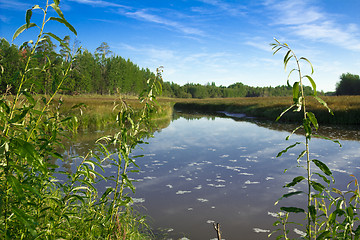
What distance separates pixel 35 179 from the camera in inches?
93.2

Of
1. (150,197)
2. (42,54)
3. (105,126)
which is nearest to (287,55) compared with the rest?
(42,54)

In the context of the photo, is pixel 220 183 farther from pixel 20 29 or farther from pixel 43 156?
pixel 20 29

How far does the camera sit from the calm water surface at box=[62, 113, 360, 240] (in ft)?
15.3

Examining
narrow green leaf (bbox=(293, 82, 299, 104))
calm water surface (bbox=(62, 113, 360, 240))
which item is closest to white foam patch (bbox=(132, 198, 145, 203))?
calm water surface (bbox=(62, 113, 360, 240))

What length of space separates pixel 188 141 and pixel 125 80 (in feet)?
226

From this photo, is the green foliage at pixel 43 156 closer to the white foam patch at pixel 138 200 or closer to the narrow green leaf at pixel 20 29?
the narrow green leaf at pixel 20 29

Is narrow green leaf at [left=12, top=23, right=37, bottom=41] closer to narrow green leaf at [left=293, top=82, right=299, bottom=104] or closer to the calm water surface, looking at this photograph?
narrow green leaf at [left=293, top=82, right=299, bottom=104]

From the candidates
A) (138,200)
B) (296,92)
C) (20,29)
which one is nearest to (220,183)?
(138,200)

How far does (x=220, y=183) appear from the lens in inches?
266

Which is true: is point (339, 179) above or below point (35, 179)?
below

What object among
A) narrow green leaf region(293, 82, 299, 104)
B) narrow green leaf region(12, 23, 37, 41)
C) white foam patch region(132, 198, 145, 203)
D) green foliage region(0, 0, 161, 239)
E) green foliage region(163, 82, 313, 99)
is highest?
green foliage region(163, 82, 313, 99)

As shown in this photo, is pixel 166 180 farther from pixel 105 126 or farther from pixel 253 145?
pixel 105 126

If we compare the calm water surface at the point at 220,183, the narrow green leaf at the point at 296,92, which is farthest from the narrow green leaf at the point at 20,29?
the calm water surface at the point at 220,183

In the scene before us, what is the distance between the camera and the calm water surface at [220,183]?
4656mm
